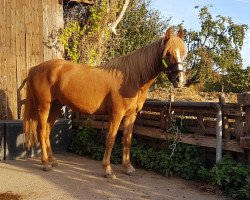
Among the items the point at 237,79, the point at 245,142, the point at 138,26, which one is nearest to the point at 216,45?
the point at 237,79

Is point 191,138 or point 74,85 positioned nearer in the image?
→ point 191,138

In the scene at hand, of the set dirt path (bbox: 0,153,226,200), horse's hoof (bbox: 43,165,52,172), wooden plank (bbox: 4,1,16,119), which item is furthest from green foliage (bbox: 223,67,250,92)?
horse's hoof (bbox: 43,165,52,172)

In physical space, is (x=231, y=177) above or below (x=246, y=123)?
below

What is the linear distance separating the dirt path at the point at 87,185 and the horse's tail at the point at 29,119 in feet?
1.81

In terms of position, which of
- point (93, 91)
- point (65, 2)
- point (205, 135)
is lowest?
point (205, 135)

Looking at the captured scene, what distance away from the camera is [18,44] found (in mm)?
8156

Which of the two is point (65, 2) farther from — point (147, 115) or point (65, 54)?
point (147, 115)

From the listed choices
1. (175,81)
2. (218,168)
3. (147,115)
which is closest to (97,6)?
(147,115)

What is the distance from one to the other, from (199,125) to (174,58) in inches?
50.2

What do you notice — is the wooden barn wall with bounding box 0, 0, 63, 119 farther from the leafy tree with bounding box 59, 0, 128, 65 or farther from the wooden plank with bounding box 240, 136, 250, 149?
the wooden plank with bounding box 240, 136, 250, 149

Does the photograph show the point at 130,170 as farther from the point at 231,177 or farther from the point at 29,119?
the point at 29,119

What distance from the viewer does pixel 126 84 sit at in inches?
211

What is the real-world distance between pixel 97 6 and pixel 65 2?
3.77 ft

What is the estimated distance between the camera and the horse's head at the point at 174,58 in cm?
481
